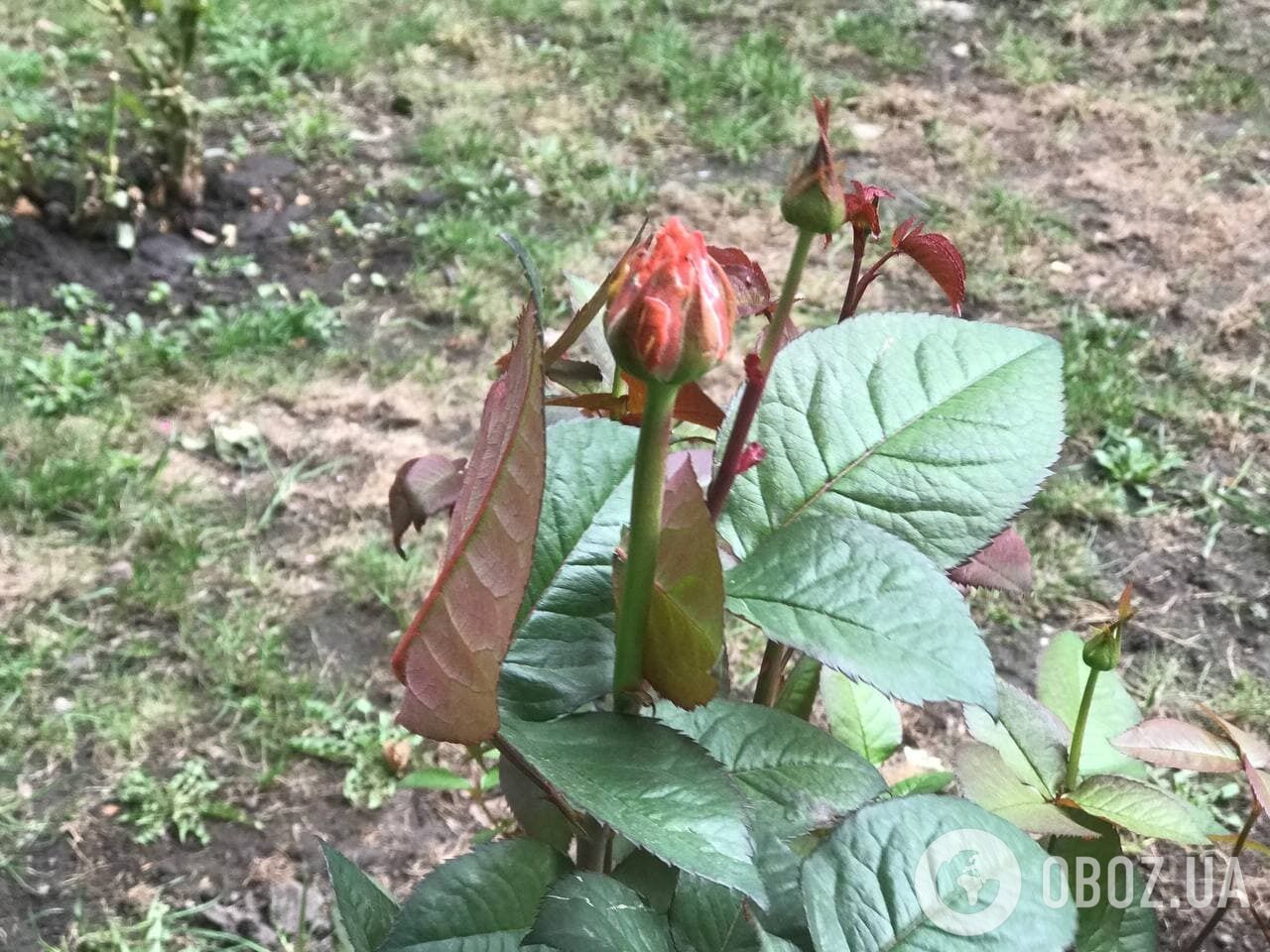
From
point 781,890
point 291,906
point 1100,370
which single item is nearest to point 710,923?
point 781,890

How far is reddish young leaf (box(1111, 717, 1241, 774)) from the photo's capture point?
0.75m

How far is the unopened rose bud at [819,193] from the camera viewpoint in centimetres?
52

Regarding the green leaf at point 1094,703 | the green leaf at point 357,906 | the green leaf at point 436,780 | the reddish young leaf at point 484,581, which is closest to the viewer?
the reddish young leaf at point 484,581

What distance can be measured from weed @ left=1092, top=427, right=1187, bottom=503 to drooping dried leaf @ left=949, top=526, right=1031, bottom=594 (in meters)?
1.53

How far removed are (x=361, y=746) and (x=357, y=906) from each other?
107 centimetres

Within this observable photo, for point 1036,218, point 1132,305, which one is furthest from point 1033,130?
point 1132,305

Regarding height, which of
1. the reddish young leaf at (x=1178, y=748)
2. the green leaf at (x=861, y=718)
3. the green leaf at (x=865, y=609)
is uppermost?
the green leaf at (x=865, y=609)

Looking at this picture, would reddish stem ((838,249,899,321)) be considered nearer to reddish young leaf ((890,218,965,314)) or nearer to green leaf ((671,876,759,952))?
reddish young leaf ((890,218,965,314))

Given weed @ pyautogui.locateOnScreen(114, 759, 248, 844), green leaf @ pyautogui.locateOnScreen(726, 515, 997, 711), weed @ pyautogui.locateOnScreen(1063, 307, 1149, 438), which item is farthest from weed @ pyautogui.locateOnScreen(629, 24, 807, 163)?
green leaf @ pyautogui.locateOnScreen(726, 515, 997, 711)

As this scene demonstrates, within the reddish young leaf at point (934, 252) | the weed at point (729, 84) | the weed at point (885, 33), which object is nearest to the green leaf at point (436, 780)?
the reddish young leaf at point (934, 252)

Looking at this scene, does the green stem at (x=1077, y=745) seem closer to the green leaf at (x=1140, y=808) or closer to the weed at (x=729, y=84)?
the green leaf at (x=1140, y=808)

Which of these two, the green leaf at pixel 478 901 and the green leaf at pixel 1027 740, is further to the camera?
the green leaf at pixel 1027 740

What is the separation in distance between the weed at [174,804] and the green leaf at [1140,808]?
4.01 ft

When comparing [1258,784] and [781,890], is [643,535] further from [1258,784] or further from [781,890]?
[1258,784]
